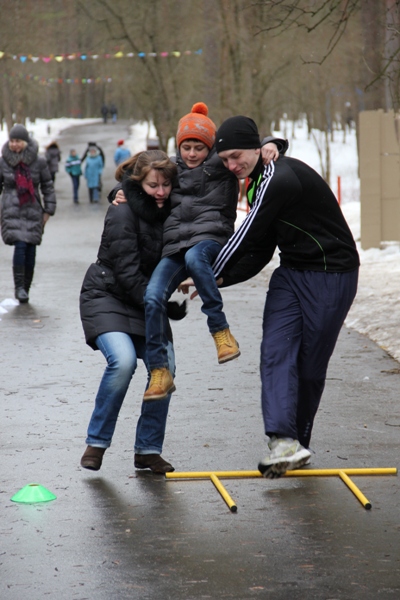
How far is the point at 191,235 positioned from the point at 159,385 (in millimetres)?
790

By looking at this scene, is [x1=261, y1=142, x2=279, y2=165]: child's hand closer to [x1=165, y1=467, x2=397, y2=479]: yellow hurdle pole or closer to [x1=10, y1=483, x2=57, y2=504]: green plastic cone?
[x1=165, y1=467, x2=397, y2=479]: yellow hurdle pole

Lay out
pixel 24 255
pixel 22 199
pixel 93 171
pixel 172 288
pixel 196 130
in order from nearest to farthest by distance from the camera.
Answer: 1. pixel 196 130
2. pixel 172 288
3. pixel 22 199
4. pixel 24 255
5. pixel 93 171

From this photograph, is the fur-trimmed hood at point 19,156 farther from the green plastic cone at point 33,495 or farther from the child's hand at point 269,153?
the green plastic cone at point 33,495

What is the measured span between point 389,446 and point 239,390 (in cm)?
183

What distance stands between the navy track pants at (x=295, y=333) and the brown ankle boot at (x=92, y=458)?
0.89 metres

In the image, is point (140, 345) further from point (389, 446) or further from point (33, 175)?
point (33, 175)

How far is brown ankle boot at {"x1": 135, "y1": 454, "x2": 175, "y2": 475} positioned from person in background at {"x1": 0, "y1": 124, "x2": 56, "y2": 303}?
21.7 feet

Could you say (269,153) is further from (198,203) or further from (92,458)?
(92,458)

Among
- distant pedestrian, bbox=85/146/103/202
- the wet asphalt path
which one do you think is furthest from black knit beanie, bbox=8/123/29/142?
distant pedestrian, bbox=85/146/103/202

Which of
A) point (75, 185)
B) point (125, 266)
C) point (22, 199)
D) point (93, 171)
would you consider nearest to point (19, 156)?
point (22, 199)

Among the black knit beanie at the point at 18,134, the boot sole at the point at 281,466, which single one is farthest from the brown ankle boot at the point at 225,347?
the black knit beanie at the point at 18,134

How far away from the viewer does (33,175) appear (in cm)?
1202

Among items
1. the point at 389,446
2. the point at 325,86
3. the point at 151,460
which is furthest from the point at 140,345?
the point at 325,86

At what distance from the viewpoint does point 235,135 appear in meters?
5.29
